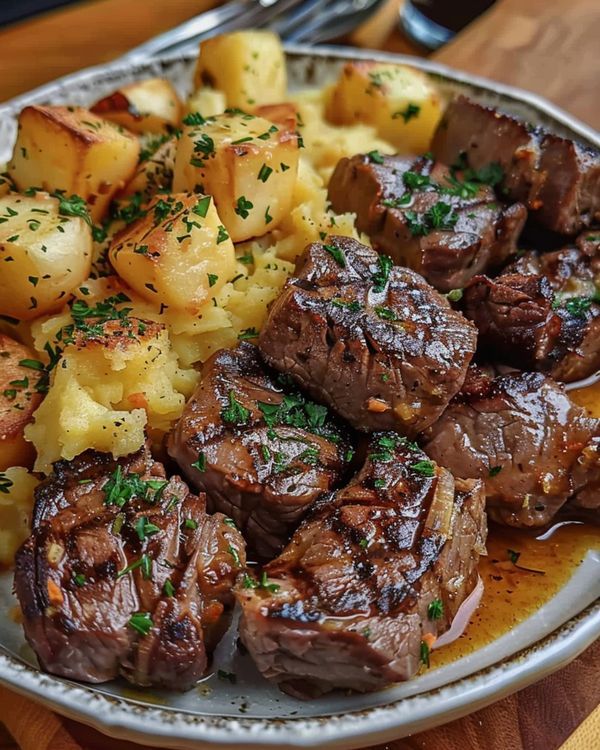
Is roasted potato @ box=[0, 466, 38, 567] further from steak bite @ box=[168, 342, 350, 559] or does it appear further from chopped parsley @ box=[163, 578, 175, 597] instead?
chopped parsley @ box=[163, 578, 175, 597]

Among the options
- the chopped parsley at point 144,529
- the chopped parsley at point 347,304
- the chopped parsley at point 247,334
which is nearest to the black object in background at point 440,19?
the chopped parsley at point 247,334

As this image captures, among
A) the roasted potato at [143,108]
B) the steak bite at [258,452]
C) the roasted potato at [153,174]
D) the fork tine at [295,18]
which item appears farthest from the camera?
the fork tine at [295,18]

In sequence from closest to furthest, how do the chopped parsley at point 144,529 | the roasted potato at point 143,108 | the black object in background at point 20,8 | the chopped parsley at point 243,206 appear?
the chopped parsley at point 144,529 < the chopped parsley at point 243,206 < the roasted potato at point 143,108 < the black object in background at point 20,8

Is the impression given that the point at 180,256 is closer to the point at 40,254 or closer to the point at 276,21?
the point at 40,254

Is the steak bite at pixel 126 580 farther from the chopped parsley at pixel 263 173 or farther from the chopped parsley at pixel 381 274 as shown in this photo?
the chopped parsley at pixel 263 173

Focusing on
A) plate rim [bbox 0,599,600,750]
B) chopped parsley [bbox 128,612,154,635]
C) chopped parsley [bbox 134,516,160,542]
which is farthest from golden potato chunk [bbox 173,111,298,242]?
plate rim [bbox 0,599,600,750]

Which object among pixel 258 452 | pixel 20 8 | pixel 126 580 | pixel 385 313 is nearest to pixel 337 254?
pixel 385 313
